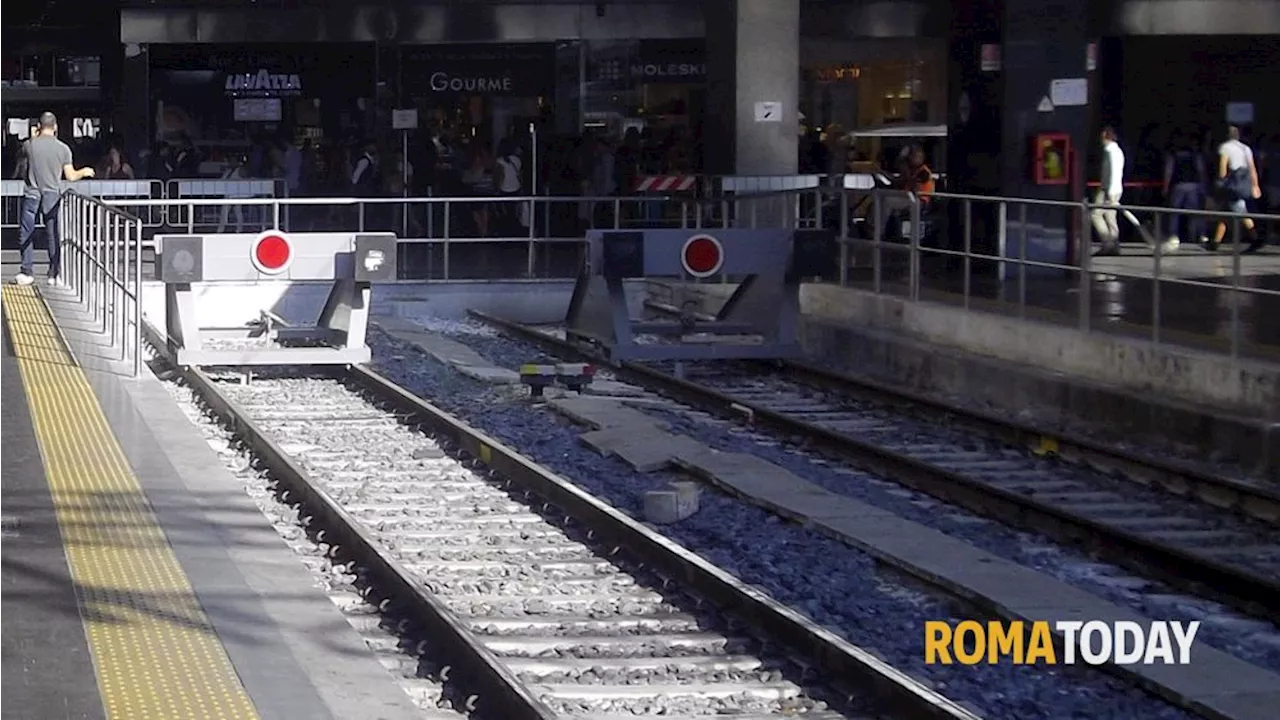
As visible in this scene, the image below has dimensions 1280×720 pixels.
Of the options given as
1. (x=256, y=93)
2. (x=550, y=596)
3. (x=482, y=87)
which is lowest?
(x=550, y=596)

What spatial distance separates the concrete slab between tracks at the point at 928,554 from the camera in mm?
7574

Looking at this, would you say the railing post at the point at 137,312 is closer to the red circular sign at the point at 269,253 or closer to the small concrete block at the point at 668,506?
the red circular sign at the point at 269,253

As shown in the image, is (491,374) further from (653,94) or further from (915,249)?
(653,94)

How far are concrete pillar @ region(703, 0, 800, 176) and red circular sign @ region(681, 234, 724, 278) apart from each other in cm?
948

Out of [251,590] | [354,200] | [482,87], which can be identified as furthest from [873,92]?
[251,590]

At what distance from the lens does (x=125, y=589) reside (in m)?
8.37

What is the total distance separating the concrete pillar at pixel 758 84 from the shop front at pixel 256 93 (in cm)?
918

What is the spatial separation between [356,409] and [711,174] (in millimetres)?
13603

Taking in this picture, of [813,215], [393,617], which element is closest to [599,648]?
[393,617]

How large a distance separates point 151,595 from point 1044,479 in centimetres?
639

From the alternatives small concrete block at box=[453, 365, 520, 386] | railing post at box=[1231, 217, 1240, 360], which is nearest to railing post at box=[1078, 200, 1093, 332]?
railing post at box=[1231, 217, 1240, 360]

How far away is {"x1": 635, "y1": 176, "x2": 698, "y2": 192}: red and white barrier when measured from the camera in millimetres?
31125

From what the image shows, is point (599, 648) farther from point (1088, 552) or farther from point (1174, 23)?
point (1174, 23)

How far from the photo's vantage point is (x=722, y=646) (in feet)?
27.2
